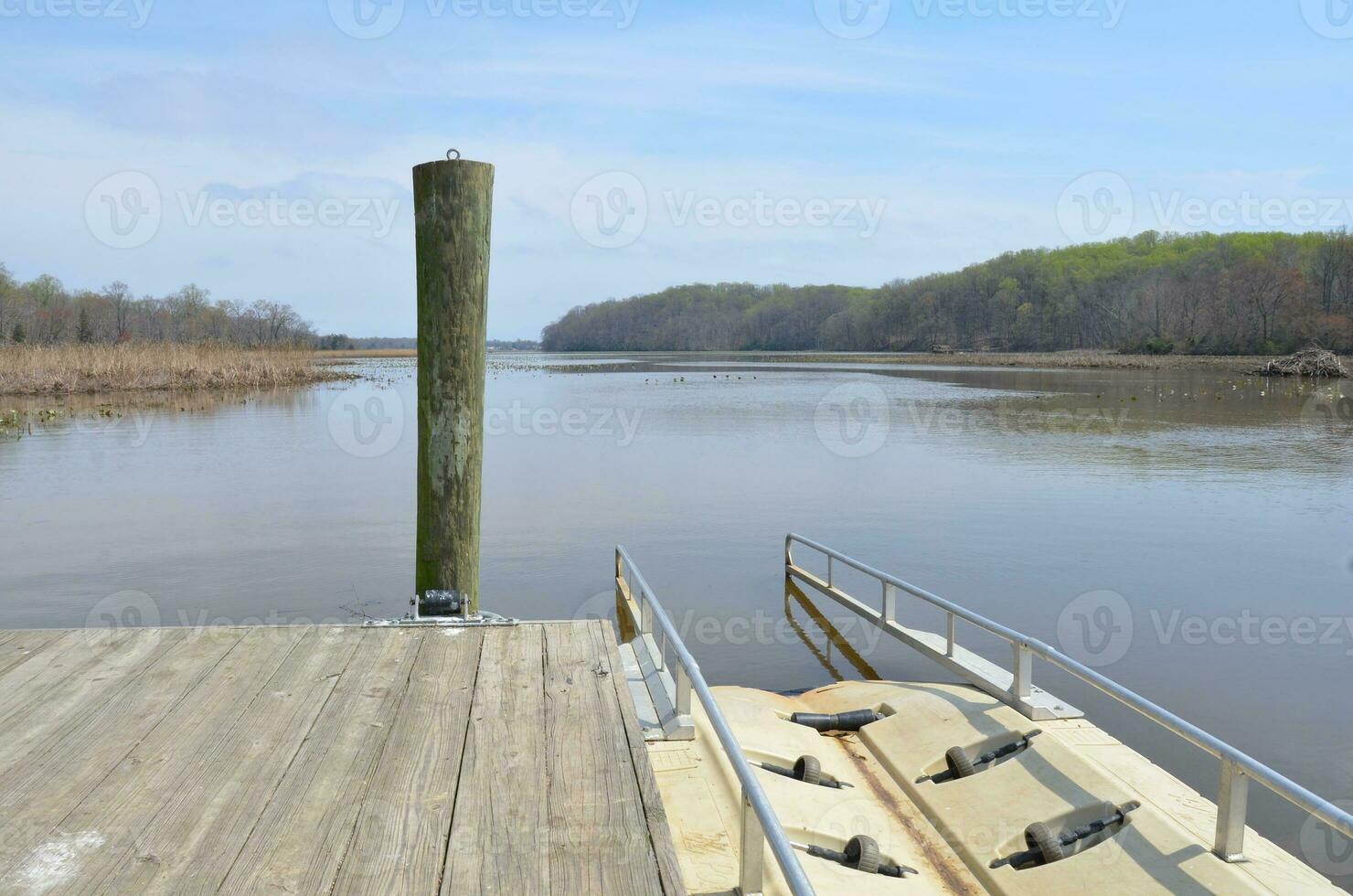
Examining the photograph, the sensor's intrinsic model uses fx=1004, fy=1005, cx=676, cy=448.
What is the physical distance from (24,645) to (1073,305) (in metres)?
119

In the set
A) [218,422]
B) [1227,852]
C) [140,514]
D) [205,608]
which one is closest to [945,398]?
[218,422]

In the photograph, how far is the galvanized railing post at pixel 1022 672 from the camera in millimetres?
5984

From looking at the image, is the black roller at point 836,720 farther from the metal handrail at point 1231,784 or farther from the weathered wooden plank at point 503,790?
the weathered wooden plank at point 503,790

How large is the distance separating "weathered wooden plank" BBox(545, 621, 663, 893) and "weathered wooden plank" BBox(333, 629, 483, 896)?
29 centimetres

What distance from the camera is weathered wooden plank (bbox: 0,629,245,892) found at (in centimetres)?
240

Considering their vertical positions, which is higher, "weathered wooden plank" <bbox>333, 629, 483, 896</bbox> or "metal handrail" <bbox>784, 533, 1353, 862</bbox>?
"weathered wooden plank" <bbox>333, 629, 483, 896</bbox>

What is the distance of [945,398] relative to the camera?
4091 centimetres

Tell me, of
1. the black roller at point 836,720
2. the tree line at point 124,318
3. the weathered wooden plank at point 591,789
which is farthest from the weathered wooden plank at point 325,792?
the tree line at point 124,318

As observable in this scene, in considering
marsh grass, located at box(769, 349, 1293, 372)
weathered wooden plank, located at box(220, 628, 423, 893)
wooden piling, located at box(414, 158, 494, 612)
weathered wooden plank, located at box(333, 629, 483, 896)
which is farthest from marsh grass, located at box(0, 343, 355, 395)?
marsh grass, located at box(769, 349, 1293, 372)

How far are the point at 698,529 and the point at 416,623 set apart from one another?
944 centimetres

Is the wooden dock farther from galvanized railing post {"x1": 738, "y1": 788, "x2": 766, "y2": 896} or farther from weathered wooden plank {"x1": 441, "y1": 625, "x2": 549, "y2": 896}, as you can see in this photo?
galvanized railing post {"x1": 738, "y1": 788, "x2": 766, "y2": 896}

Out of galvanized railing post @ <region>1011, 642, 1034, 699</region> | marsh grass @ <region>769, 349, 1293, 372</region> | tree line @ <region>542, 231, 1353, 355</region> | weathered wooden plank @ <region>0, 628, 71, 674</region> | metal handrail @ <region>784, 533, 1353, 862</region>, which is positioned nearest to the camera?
metal handrail @ <region>784, 533, 1353, 862</region>

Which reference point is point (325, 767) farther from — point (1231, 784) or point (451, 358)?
point (1231, 784)

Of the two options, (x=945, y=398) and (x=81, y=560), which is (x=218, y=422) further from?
(x=945, y=398)
